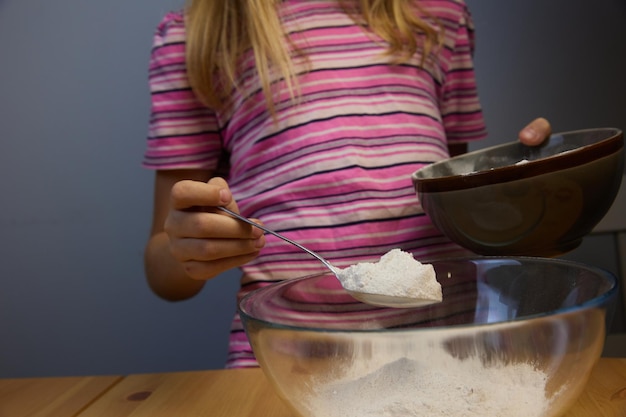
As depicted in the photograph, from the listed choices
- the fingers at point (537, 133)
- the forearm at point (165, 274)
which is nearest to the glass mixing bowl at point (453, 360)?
the fingers at point (537, 133)

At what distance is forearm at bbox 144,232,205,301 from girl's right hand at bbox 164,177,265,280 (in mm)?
167

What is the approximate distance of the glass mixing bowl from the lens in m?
0.31

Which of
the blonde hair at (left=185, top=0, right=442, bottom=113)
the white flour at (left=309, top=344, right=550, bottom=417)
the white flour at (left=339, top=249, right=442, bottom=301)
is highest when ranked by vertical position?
the blonde hair at (left=185, top=0, right=442, bottom=113)

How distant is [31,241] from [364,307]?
0.87 meters

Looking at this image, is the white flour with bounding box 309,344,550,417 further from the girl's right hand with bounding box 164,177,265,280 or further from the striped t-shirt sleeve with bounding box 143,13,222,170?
the striped t-shirt sleeve with bounding box 143,13,222,170

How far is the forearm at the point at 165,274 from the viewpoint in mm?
767

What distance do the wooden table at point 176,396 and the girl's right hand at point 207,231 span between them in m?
0.09

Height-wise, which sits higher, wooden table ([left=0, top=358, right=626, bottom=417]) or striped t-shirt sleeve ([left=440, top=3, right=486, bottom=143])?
striped t-shirt sleeve ([left=440, top=3, right=486, bottom=143])

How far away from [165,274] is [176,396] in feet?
0.88

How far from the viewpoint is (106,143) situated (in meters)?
1.12

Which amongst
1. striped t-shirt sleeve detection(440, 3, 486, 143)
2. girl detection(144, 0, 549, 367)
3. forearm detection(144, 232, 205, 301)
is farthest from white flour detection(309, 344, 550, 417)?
striped t-shirt sleeve detection(440, 3, 486, 143)

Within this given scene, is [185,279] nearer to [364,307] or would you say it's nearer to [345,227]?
[345,227]

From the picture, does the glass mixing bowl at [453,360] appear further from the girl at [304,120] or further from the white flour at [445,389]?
the girl at [304,120]

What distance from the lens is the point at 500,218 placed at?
0.54 m
